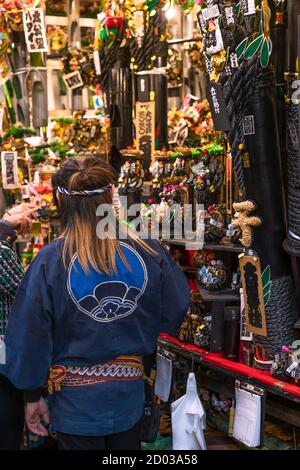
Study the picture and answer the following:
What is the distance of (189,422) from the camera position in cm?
310

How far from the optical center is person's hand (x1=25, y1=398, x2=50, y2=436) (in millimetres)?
2309

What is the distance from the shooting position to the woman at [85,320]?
218 cm

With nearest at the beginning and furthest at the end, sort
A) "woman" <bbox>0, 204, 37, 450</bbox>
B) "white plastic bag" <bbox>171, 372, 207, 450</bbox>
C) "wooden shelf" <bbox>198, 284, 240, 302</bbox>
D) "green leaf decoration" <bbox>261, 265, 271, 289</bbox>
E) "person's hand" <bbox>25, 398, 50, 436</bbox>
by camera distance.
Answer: "person's hand" <bbox>25, 398, 50, 436</bbox>, "woman" <bbox>0, 204, 37, 450</bbox>, "green leaf decoration" <bbox>261, 265, 271, 289</bbox>, "white plastic bag" <bbox>171, 372, 207, 450</bbox>, "wooden shelf" <bbox>198, 284, 240, 302</bbox>

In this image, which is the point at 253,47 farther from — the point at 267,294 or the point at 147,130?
the point at 147,130

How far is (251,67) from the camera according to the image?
2.74 meters

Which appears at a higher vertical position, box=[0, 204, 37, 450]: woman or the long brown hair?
the long brown hair

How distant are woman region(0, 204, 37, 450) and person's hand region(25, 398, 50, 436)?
30 cm

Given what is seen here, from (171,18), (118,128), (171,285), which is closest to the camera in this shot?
(171,285)

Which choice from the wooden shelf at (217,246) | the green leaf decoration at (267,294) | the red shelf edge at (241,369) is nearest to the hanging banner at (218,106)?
the wooden shelf at (217,246)

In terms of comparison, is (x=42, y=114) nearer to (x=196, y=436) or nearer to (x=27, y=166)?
(x=27, y=166)

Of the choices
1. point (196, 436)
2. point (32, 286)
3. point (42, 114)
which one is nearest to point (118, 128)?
point (42, 114)

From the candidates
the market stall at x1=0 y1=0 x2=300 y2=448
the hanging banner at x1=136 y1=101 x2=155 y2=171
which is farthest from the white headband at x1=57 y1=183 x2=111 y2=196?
the hanging banner at x1=136 y1=101 x2=155 y2=171

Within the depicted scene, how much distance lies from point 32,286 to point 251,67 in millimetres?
1242

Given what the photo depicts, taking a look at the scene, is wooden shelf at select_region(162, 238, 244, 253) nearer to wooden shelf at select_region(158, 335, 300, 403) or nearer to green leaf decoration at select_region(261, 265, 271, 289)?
green leaf decoration at select_region(261, 265, 271, 289)
